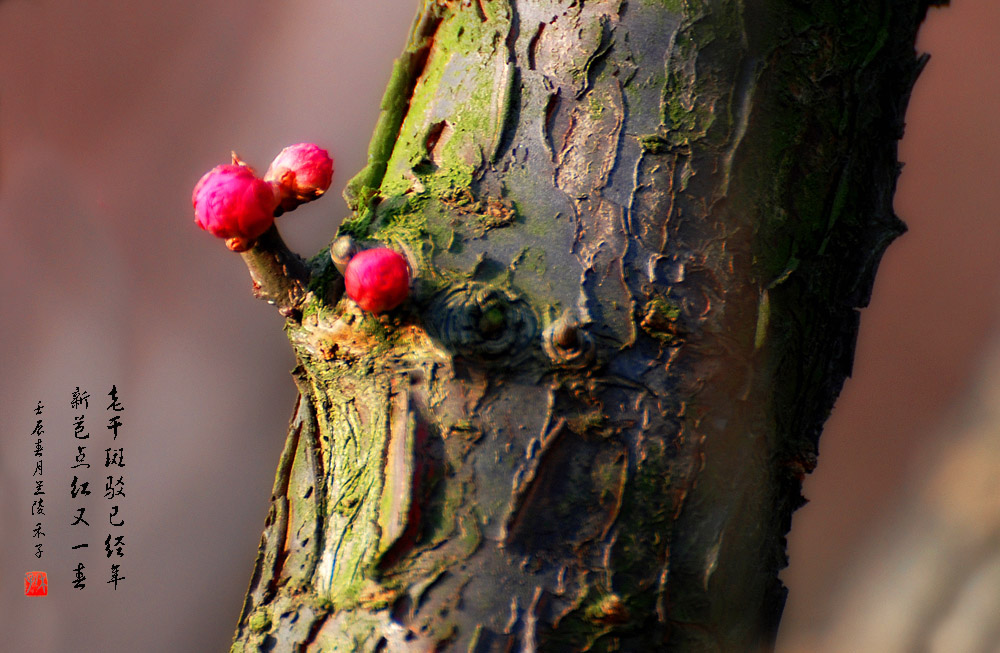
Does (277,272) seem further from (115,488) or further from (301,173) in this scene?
(115,488)

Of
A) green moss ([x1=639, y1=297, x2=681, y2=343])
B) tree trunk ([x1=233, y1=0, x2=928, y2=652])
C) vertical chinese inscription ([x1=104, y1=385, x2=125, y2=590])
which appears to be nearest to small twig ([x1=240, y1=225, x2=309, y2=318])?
tree trunk ([x1=233, y1=0, x2=928, y2=652])

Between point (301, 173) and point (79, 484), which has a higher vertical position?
point (301, 173)

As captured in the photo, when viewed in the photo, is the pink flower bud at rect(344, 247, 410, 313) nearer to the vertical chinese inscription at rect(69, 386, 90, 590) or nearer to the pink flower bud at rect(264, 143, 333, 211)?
the pink flower bud at rect(264, 143, 333, 211)

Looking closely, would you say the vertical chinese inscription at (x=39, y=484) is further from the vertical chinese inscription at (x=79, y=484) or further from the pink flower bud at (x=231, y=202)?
the pink flower bud at (x=231, y=202)

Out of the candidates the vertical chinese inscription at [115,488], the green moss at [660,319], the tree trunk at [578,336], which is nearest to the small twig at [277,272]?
the tree trunk at [578,336]

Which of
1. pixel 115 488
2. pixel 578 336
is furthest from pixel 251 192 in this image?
pixel 115 488
